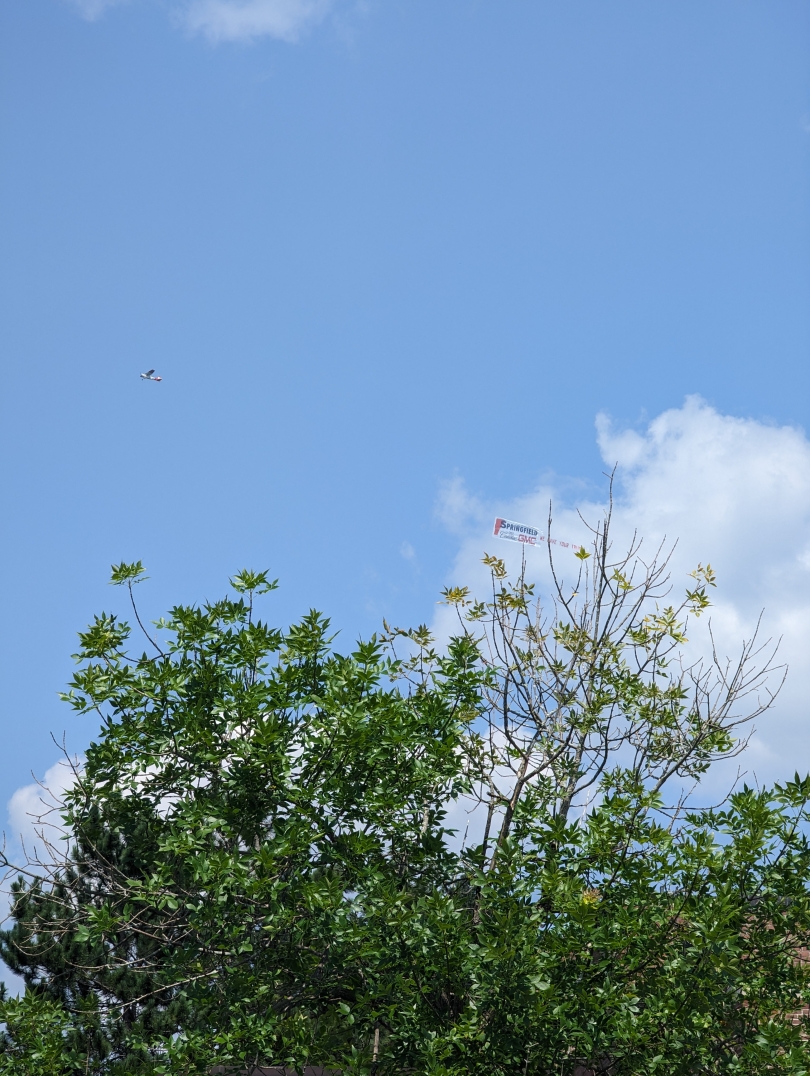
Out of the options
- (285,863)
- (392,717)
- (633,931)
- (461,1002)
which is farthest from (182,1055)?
(633,931)

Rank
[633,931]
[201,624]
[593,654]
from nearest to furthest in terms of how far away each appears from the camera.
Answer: [633,931], [201,624], [593,654]

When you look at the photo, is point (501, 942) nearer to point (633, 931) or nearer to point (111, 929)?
point (633, 931)

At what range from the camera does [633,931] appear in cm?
684

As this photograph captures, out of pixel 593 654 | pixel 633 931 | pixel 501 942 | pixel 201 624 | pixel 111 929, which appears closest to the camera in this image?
pixel 501 942

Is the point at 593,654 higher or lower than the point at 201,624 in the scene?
higher

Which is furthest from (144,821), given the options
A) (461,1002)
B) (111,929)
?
(461,1002)

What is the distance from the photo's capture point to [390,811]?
7.45 metres

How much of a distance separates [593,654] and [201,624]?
11.6 ft

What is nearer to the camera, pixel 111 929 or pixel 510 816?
pixel 111 929

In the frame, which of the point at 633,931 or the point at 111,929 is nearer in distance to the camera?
the point at 633,931

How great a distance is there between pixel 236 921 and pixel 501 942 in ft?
5.73

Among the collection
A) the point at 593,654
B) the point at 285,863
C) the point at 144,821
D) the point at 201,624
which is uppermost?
the point at 593,654

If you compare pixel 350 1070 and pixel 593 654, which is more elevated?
pixel 593 654

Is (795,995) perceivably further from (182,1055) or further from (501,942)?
(182,1055)
